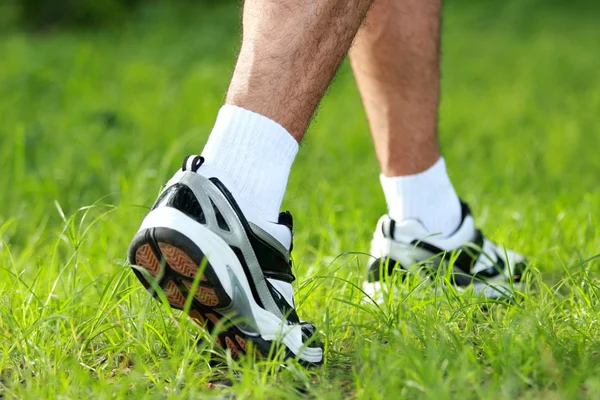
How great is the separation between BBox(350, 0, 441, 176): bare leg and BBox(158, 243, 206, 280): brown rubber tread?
0.89 meters

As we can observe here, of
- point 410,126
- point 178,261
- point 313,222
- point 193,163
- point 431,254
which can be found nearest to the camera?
point 178,261

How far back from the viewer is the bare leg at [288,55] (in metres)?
1.48

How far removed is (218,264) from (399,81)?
940 millimetres

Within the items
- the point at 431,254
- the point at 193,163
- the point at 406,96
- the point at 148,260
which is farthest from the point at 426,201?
the point at 148,260

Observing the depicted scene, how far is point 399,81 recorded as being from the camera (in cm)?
213

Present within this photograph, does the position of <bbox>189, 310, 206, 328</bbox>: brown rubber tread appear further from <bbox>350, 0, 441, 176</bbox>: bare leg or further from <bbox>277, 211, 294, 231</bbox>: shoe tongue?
<bbox>350, 0, 441, 176</bbox>: bare leg

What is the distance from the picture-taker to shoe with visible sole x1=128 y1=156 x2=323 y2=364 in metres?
1.35

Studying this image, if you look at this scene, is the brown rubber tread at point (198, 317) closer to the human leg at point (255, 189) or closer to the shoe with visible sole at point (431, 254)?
the human leg at point (255, 189)

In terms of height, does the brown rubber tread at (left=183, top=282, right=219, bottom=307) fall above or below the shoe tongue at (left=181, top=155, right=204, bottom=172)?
below

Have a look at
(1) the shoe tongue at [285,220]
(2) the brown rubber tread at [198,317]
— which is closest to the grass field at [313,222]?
(2) the brown rubber tread at [198,317]

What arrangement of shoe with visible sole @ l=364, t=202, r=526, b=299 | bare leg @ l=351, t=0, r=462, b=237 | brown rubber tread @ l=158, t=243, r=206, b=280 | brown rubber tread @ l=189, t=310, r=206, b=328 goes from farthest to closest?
1. bare leg @ l=351, t=0, r=462, b=237
2. shoe with visible sole @ l=364, t=202, r=526, b=299
3. brown rubber tread @ l=189, t=310, r=206, b=328
4. brown rubber tread @ l=158, t=243, r=206, b=280

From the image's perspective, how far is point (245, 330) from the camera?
55.7 inches

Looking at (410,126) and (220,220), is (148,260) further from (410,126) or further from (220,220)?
(410,126)

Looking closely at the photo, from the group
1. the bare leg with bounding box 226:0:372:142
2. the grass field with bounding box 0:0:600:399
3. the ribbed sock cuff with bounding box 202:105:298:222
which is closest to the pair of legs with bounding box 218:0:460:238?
the grass field with bounding box 0:0:600:399
